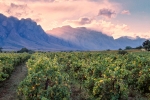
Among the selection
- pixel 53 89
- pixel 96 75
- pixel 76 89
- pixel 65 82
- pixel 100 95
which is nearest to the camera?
pixel 53 89

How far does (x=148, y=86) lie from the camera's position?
21.9 metres

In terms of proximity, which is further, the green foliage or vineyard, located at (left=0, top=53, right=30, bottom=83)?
vineyard, located at (left=0, top=53, right=30, bottom=83)

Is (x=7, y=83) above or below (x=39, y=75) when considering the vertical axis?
below

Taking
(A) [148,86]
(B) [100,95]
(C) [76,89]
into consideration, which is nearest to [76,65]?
(C) [76,89]

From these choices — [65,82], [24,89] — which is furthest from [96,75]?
[24,89]

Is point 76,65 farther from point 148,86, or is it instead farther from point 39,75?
point 39,75

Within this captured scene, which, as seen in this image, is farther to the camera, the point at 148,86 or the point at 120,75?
the point at 148,86

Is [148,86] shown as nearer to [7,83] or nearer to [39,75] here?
[39,75]

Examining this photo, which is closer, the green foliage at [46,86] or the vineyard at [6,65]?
the green foliage at [46,86]

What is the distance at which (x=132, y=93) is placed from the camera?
22.4 meters

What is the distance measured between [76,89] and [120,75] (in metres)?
9.08

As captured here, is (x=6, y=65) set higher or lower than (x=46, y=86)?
higher

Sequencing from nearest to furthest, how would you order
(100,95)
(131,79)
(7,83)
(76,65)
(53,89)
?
(53,89) → (100,95) → (131,79) → (76,65) → (7,83)

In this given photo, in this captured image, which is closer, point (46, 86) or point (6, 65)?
point (46, 86)
